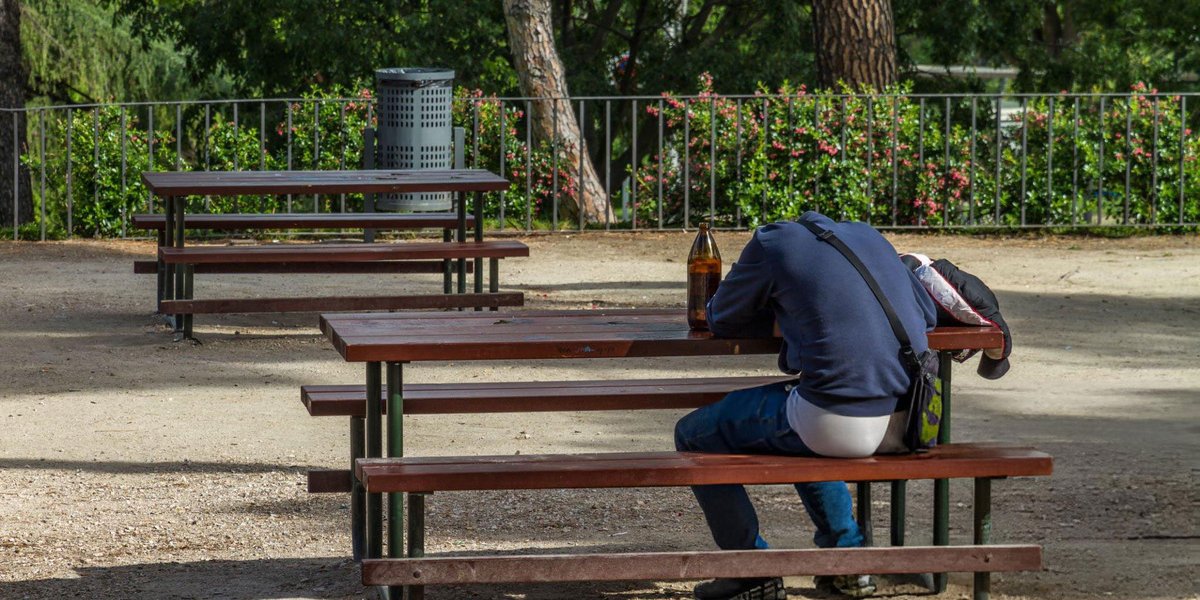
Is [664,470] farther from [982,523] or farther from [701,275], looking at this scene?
[982,523]

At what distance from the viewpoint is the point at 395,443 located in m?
4.68

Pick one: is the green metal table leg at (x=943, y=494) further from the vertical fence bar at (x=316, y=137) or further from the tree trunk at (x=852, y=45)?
the tree trunk at (x=852, y=45)

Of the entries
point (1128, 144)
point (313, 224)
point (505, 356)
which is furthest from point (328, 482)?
point (1128, 144)

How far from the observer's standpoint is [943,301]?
4660 mm

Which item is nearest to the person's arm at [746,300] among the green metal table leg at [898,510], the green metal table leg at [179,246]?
the green metal table leg at [898,510]

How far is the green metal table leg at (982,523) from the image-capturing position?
4559 millimetres

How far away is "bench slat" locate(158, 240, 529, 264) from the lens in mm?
9297

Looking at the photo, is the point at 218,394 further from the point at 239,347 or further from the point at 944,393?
the point at 944,393

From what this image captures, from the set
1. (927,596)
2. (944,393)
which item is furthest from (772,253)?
(927,596)

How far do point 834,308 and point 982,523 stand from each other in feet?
2.54

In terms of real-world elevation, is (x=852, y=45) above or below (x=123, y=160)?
above

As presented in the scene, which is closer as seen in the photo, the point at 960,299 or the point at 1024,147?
the point at 960,299

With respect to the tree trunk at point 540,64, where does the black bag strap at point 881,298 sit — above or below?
below

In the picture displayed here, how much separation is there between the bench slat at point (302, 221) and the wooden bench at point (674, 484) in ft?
19.7
